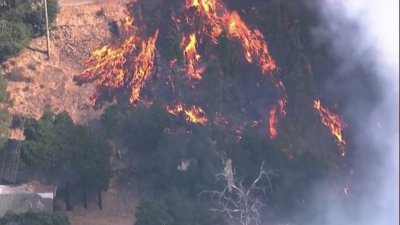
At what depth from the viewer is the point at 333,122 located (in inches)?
2208

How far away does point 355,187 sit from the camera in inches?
2074

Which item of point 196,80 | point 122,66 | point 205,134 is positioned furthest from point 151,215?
point 122,66

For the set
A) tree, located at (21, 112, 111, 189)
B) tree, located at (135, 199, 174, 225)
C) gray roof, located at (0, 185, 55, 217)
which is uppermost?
tree, located at (21, 112, 111, 189)

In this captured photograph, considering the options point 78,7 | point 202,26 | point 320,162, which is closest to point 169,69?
point 202,26

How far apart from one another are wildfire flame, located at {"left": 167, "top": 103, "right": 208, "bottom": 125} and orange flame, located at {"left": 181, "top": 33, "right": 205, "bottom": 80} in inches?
92.7

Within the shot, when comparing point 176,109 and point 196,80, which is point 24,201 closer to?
point 176,109

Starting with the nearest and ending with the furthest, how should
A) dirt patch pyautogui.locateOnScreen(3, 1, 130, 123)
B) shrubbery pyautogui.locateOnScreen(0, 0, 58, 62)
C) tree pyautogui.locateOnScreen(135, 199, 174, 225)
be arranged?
tree pyautogui.locateOnScreen(135, 199, 174, 225) → dirt patch pyautogui.locateOnScreen(3, 1, 130, 123) → shrubbery pyautogui.locateOnScreen(0, 0, 58, 62)

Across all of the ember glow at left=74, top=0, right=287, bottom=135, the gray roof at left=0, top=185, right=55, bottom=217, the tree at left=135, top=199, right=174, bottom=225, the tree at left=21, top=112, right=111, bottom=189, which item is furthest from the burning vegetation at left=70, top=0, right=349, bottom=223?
the gray roof at left=0, top=185, right=55, bottom=217

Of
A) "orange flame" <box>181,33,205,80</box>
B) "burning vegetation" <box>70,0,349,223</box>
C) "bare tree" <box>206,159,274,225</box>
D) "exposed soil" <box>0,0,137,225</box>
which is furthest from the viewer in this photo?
"orange flame" <box>181,33,205,80</box>

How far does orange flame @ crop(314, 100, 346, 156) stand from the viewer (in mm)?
55406

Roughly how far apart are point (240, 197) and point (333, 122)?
9460 mm

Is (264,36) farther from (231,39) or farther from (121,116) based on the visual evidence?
(121,116)

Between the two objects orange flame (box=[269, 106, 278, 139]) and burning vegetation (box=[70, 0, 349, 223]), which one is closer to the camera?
burning vegetation (box=[70, 0, 349, 223])

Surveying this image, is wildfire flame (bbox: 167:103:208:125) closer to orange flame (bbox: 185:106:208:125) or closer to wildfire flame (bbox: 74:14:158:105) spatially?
orange flame (bbox: 185:106:208:125)
